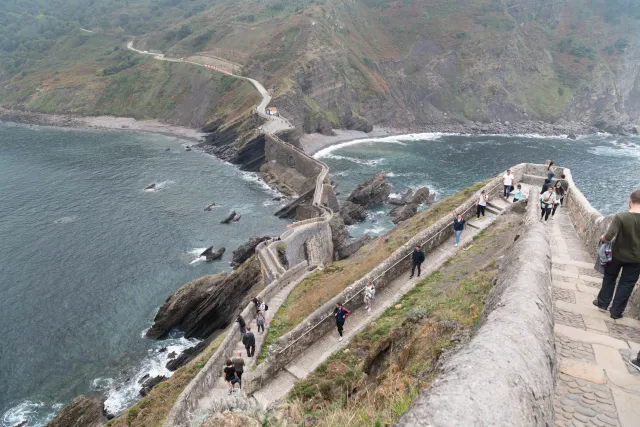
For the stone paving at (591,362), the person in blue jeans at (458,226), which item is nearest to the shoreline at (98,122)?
the person in blue jeans at (458,226)

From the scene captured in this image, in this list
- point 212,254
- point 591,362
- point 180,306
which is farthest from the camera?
point 212,254

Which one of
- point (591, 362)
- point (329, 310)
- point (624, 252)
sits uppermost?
point (624, 252)

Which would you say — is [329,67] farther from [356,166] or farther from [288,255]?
[288,255]

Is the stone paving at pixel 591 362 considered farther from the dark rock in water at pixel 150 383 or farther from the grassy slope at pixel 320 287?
the dark rock in water at pixel 150 383

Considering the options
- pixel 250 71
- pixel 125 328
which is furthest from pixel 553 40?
pixel 125 328

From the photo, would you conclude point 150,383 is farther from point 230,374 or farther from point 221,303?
point 230,374

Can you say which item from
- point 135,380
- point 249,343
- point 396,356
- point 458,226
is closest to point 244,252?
point 135,380

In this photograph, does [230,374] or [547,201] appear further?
[547,201]
